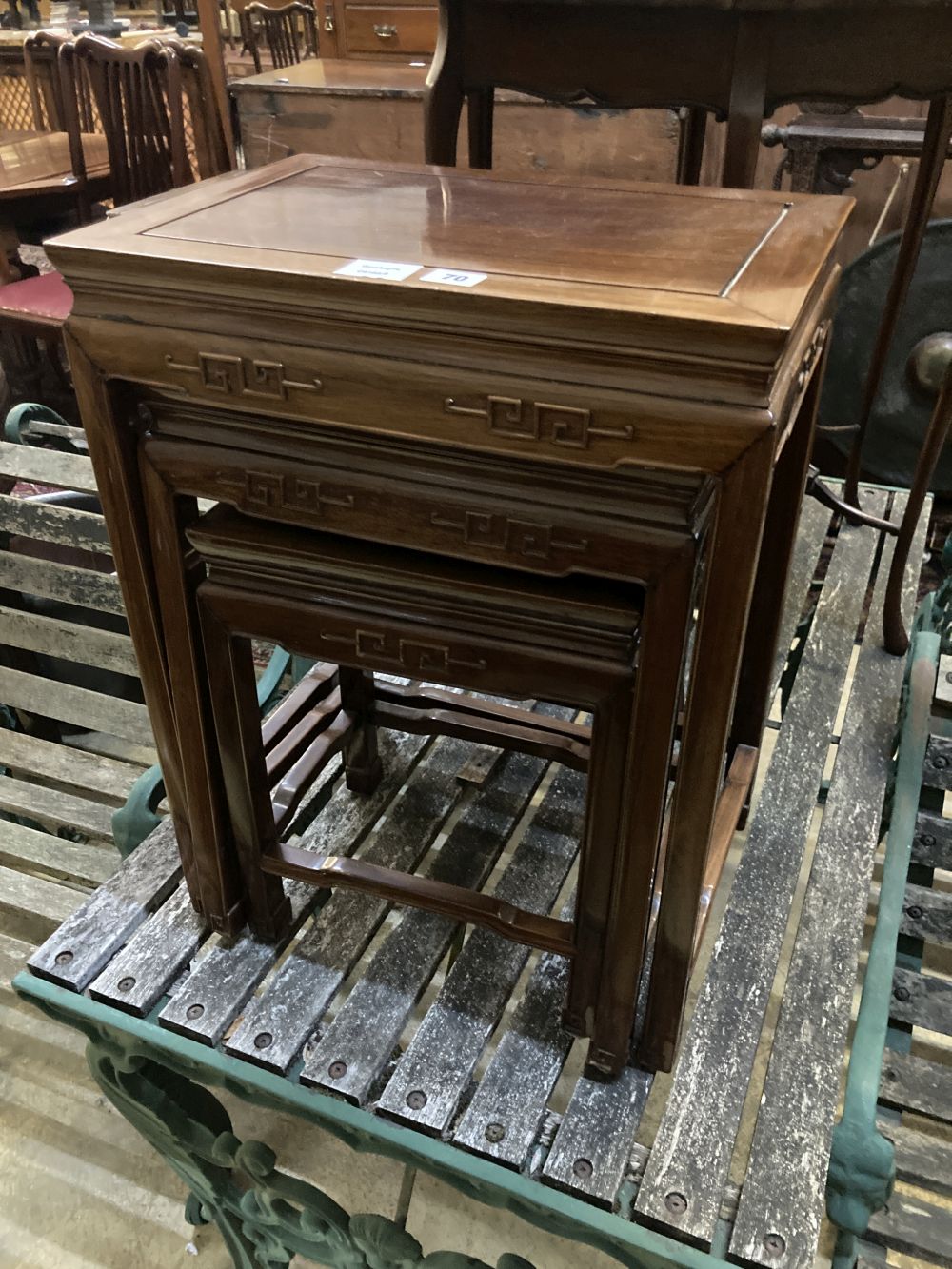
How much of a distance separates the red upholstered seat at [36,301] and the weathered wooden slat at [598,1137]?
2.35 meters

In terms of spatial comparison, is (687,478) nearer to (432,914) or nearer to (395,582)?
(395,582)

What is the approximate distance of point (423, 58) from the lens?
11.8ft

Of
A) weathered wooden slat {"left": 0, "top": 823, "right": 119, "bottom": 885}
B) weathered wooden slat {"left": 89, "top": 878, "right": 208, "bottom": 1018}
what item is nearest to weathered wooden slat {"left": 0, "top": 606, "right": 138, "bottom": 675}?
weathered wooden slat {"left": 0, "top": 823, "right": 119, "bottom": 885}

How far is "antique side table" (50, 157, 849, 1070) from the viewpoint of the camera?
1.96 feet

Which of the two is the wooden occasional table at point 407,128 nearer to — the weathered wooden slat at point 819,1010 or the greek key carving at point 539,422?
the weathered wooden slat at point 819,1010

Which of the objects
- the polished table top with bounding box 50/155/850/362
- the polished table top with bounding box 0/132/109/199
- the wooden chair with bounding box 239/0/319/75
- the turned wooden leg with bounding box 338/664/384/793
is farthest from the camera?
the wooden chair with bounding box 239/0/319/75

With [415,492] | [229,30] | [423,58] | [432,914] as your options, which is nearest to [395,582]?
[415,492]

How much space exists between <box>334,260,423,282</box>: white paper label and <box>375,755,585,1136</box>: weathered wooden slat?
0.67 m

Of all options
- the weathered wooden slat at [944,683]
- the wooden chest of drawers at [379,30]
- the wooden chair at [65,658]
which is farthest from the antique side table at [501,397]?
the wooden chest of drawers at [379,30]

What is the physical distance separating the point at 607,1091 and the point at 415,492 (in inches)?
22.3

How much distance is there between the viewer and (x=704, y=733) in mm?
710

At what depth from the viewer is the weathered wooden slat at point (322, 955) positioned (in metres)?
0.92

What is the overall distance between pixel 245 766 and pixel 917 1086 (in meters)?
0.80

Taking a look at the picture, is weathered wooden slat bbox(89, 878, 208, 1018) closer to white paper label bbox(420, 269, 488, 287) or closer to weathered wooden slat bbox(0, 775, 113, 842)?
weathered wooden slat bbox(0, 775, 113, 842)
